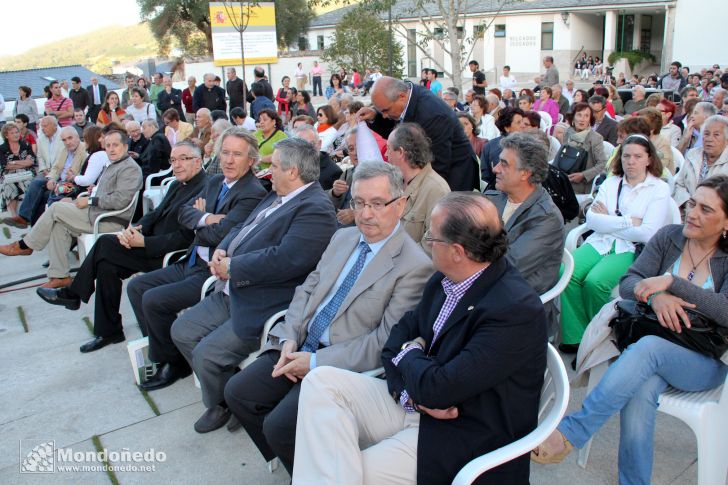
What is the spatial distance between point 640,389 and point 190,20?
129 feet

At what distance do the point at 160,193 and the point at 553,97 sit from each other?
6644 millimetres

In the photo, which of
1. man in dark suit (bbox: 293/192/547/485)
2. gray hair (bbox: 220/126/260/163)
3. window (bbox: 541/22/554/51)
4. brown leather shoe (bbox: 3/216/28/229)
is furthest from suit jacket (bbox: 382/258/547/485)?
window (bbox: 541/22/554/51)

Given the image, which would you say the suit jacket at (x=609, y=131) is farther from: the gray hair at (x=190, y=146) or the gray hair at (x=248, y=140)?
the gray hair at (x=190, y=146)

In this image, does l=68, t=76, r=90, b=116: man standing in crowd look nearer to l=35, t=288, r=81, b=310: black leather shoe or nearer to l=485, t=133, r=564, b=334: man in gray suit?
l=35, t=288, r=81, b=310: black leather shoe

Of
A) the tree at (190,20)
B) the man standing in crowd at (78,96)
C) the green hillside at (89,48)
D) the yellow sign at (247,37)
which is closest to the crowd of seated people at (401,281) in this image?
the man standing in crowd at (78,96)

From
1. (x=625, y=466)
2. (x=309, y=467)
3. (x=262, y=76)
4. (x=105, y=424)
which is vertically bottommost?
(x=105, y=424)

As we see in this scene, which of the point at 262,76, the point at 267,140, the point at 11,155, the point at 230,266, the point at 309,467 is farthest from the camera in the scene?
the point at 262,76

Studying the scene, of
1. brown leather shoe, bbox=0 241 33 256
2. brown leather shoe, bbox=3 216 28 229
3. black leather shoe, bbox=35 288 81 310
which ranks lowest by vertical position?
brown leather shoe, bbox=3 216 28 229

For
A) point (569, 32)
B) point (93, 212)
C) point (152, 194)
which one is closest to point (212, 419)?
point (93, 212)

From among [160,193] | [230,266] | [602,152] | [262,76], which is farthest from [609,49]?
[230,266]

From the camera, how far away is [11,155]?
7766 mm

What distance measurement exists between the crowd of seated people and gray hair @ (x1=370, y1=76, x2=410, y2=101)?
0.01m

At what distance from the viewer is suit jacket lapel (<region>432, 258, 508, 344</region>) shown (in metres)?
1.90

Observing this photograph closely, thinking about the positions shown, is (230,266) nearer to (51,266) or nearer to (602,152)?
(51,266)
